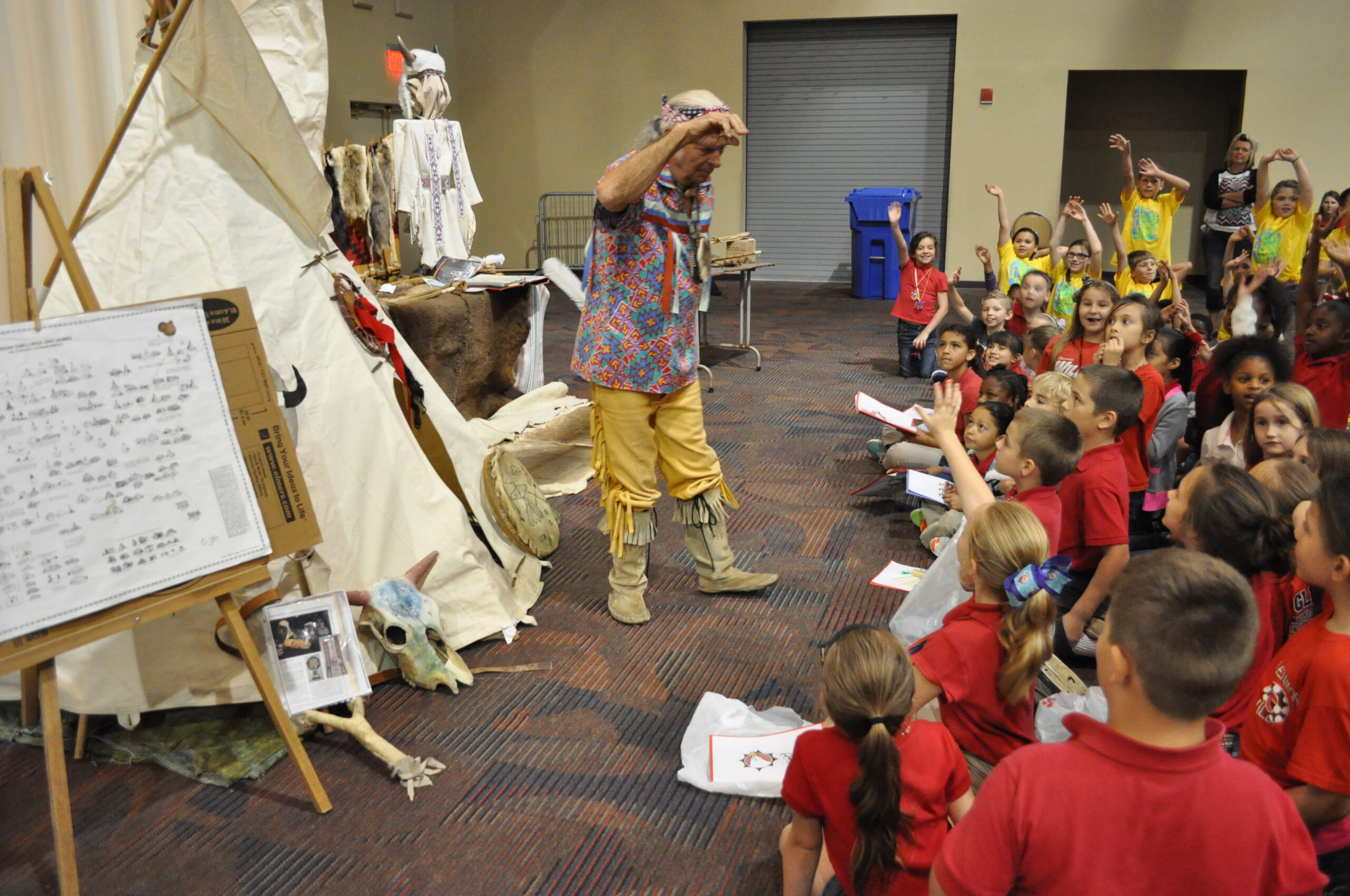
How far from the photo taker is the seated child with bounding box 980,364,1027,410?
3.59m

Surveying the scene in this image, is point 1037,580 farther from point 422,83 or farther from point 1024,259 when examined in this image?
point 422,83

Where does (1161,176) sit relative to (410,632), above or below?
above

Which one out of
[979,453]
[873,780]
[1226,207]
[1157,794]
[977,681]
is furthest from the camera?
[1226,207]

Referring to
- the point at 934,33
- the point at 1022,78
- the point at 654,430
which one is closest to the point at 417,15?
the point at 934,33

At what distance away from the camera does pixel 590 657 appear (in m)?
2.95

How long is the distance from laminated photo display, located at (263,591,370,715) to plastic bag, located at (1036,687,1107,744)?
164cm

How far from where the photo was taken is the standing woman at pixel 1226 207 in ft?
24.3

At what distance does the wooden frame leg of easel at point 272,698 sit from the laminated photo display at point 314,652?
13 centimetres

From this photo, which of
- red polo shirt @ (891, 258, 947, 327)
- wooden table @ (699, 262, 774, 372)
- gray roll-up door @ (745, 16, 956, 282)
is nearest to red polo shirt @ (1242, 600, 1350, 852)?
red polo shirt @ (891, 258, 947, 327)

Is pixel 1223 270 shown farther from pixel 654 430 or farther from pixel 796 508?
pixel 654 430

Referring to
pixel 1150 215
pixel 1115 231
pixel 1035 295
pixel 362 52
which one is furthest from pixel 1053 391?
pixel 362 52

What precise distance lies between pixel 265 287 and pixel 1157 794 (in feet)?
8.66

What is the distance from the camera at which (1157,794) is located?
1.13m

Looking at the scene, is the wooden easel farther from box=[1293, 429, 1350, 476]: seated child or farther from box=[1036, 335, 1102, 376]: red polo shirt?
box=[1036, 335, 1102, 376]: red polo shirt
